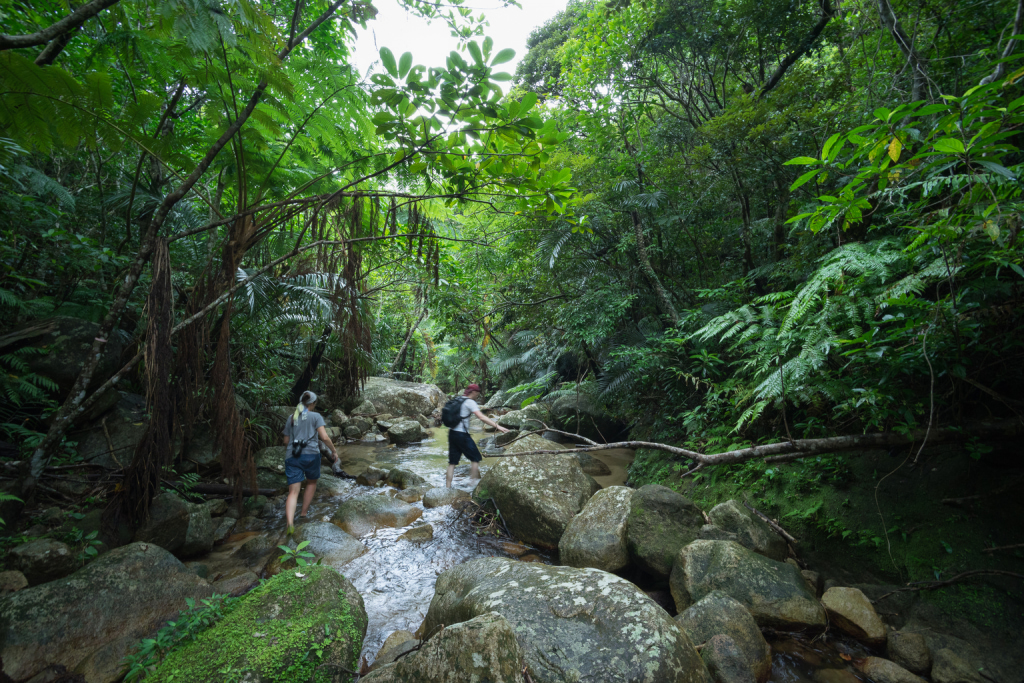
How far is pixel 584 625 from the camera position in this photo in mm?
2379

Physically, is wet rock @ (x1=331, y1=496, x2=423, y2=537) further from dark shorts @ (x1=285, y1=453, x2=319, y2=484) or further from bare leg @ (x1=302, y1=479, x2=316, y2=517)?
dark shorts @ (x1=285, y1=453, x2=319, y2=484)

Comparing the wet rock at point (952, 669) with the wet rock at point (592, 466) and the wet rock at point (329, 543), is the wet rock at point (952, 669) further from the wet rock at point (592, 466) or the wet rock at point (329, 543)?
the wet rock at point (329, 543)

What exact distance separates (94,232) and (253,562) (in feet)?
16.3

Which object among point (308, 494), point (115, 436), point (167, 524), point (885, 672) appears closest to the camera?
point (885, 672)

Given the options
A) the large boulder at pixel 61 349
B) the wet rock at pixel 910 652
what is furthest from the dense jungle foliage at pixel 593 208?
the wet rock at pixel 910 652

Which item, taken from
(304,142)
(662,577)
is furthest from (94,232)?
(662,577)

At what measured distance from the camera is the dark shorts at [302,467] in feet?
16.2

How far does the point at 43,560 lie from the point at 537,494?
4215 mm

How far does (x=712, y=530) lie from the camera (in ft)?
12.3

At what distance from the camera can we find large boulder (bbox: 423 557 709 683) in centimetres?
217

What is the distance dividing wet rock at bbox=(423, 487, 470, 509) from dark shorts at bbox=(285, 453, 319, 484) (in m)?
1.58

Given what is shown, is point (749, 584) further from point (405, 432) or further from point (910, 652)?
point (405, 432)

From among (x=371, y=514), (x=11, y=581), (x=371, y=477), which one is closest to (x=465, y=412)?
(x=371, y=514)

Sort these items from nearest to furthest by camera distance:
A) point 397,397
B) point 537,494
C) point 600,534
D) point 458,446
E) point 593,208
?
point 600,534 → point 537,494 → point 458,446 → point 593,208 → point 397,397
